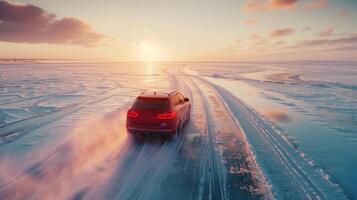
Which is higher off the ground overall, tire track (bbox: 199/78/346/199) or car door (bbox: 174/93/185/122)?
car door (bbox: 174/93/185/122)

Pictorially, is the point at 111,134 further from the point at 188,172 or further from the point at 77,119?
the point at 188,172

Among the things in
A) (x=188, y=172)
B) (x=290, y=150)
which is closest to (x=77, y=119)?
(x=188, y=172)

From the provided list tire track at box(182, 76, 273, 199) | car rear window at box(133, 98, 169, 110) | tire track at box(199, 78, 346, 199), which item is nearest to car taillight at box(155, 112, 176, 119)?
car rear window at box(133, 98, 169, 110)

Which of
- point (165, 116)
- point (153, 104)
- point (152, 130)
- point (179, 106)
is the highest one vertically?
point (153, 104)

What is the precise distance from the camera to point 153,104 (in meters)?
8.66

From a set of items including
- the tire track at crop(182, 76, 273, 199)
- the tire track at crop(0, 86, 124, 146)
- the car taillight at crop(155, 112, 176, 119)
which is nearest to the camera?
the tire track at crop(182, 76, 273, 199)

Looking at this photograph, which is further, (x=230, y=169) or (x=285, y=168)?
→ (x=285, y=168)

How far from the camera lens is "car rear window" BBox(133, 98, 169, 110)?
28.2 ft

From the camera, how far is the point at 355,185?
19.3 ft

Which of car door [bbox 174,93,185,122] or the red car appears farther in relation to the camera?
car door [bbox 174,93,185,122]

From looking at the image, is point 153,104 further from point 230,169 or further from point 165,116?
point 230,169

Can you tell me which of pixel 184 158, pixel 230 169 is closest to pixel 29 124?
pixel 184 158

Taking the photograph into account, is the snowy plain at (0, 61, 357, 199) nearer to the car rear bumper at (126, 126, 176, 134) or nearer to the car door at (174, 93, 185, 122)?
the car rear bumper at (126, 126, 176, 134)

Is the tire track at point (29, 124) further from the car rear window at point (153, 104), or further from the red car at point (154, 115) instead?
the car rear window at point (153, 104)
